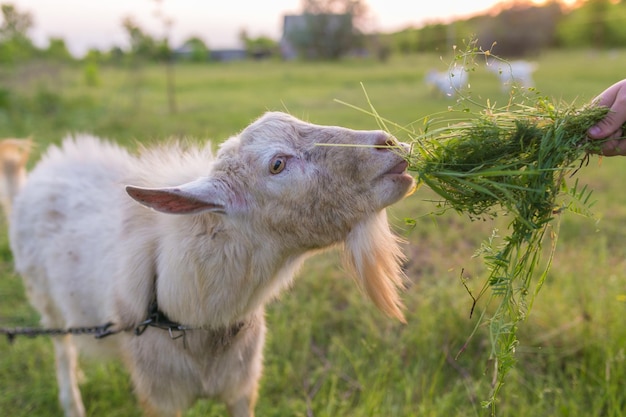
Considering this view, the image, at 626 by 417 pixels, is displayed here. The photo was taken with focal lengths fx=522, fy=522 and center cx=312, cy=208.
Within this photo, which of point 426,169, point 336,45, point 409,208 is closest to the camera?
point 426,169

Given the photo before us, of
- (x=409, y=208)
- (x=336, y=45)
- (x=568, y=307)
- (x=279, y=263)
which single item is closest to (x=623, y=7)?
(x=336, y=45)

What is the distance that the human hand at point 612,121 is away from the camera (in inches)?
74.0

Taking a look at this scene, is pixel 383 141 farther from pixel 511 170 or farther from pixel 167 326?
pixel 167 326

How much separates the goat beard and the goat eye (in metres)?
0.42

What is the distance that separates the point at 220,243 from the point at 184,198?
0.33 meters

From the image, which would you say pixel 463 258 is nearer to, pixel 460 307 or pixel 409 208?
pixel 460 307

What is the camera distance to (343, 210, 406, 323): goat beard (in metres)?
2.37

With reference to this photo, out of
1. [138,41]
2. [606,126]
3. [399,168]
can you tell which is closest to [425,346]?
[399,168]

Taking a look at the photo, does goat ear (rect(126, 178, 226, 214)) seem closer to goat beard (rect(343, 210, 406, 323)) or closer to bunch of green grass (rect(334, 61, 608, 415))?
goat beard (rect(343, 210, 406, 323))

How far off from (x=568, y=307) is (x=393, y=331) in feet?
4.03

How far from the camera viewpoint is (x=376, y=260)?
2492 millimetres

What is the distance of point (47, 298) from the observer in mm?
3561

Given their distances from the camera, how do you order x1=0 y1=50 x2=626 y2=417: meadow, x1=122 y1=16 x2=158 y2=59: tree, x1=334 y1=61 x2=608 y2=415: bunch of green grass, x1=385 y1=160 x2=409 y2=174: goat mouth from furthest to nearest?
x1=122 y1=16 x2=158 y2=59: tree → x1=0 y1=50 x2=626 y2=417: meadow → x1=385 y1=160 x2=409 y2=174: goat mouth → x1=334 y1=61 x2=608 y2=415: bunch of green grass

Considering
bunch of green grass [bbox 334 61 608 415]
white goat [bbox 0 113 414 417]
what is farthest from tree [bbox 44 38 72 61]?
bunch of green grass [bbox 334 61 608 415]
